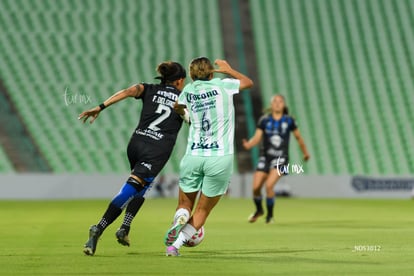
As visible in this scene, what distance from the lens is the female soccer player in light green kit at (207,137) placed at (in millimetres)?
8812

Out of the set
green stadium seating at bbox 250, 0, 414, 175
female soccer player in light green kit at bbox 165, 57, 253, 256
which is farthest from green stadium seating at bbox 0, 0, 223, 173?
female soccer player in light green kit at bbox 165, 57, 253, 256

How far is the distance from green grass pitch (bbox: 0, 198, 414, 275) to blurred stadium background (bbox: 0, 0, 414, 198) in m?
9.25

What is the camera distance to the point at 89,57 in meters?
29.9

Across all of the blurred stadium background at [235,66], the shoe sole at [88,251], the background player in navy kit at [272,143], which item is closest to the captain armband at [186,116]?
the shoe sole at [88,251]

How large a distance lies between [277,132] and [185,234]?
6.85 metres

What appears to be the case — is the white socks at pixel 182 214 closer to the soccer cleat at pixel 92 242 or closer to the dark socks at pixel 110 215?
the dark socks at pixel 110 215

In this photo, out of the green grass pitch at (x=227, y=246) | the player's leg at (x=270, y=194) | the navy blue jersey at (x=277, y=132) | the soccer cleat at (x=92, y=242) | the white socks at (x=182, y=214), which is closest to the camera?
the green grass pitch at (x=227, y=246)

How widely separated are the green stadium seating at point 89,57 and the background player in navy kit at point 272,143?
1185cm

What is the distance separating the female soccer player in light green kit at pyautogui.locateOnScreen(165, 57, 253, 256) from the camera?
347 inches

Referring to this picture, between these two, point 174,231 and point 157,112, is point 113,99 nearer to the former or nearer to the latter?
point 157,112

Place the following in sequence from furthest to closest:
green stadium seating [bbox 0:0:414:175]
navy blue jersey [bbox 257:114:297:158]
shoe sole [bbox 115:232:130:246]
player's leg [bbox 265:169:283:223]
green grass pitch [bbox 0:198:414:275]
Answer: green stadium seating [bbox 0:0:414:175] → navy blue jersey [bbox 257:114:297:158] → player's leg [bbox 265:169:283:223] → shoe sole [bbox 115:232:130:246] → green grass pitch [bbox 0:198:414:275]

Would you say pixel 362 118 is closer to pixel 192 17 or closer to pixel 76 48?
pixel 192 17

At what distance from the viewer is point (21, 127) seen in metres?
26.9

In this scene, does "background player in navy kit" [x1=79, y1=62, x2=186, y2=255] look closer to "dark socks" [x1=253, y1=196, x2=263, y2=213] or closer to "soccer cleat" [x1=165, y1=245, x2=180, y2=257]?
"soccer cleat" [x1=165, y1=245, x2=180, y2=257]
